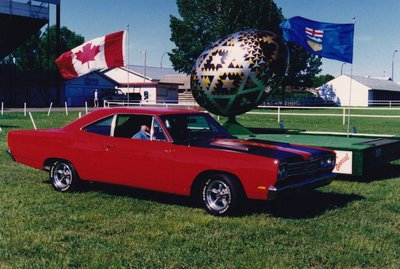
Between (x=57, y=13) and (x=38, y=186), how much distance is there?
48.6 meters

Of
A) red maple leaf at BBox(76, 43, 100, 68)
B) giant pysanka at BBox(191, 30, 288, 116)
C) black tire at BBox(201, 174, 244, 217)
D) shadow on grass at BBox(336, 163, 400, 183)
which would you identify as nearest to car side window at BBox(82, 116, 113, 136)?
black tire at BBox(201, 174, 244, 217)

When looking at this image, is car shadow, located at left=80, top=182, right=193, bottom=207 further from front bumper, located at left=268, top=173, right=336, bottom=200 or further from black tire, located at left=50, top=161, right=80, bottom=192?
front bumper, located at left=268, top=173, right=336, bottom=200

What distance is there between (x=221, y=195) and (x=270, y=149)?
3.32ft

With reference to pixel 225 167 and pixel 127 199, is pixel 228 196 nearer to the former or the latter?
pixel 225 167

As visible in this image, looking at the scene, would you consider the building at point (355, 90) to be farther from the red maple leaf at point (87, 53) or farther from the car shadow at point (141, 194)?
the car shadow at point (141, 194)

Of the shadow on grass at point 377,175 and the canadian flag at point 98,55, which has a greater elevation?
the canadian flag at point 98,55

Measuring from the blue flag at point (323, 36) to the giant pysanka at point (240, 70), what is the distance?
3.66ft

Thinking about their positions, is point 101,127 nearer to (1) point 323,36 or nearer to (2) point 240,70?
(2) point 240,70

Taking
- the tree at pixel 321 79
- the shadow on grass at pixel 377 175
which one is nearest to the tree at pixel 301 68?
the shadow on grass at pixel 377 175

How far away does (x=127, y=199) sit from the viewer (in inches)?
315

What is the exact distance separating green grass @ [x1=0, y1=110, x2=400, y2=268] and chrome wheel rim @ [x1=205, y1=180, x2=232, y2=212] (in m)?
0.20

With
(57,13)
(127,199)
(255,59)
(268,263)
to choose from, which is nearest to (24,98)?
(57,13)

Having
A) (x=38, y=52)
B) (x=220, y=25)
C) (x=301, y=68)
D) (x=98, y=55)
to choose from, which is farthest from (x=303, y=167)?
(x=38, y=52)

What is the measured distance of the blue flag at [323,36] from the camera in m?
14.2
